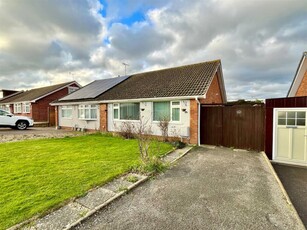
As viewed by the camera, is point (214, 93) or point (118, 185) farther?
point (214, 93)

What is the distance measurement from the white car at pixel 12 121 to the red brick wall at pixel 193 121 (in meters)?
16.2

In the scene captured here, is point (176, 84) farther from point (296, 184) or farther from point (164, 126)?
point (296, 184)

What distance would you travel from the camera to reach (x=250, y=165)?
582cm

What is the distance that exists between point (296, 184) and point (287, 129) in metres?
2.88

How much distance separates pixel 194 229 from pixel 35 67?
30.1 metres

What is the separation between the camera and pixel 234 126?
847 centimetres

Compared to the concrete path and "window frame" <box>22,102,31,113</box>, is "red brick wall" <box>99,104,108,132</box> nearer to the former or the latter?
the concrete path

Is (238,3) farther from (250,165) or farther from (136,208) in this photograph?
(136,208)

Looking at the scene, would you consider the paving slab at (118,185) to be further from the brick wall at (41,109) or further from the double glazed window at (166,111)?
the brick wall at (41,109)

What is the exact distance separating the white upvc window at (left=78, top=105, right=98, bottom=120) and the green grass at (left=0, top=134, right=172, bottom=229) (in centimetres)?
723

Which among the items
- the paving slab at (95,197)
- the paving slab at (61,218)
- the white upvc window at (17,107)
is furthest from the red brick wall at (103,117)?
the white upvc window at (17,107)

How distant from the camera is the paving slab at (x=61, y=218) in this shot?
101 inches

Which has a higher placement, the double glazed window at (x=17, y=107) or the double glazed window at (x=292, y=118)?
the double glazed window at (x=17, y=107)

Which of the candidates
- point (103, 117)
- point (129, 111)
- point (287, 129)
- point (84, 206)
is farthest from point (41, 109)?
point (287, 129)
